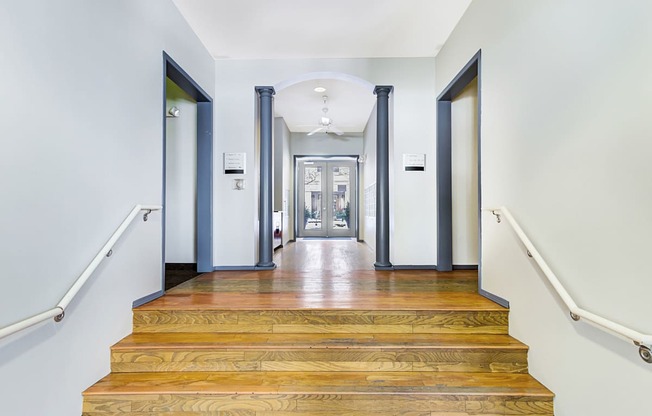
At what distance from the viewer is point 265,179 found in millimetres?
4102

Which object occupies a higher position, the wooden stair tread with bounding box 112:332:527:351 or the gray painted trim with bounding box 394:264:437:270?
the gray painted trim with bounding box 394:264:437:270

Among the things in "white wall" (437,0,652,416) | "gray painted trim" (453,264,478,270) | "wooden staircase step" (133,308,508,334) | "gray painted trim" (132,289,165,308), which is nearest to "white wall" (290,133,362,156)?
"gray painted trim" (453,264,478,270)

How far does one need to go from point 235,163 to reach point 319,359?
2.72 metres

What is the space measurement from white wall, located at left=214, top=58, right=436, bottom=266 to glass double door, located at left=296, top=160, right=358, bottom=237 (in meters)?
4.98

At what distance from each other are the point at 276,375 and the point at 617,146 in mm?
2176

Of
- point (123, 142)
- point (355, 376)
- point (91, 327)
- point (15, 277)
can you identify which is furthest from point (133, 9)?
point (355, 376)

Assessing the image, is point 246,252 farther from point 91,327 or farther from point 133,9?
point 133,9

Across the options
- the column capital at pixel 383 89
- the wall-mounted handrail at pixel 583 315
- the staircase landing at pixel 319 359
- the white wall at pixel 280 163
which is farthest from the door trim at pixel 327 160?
the wall-mounted handrail at pixel 583 315

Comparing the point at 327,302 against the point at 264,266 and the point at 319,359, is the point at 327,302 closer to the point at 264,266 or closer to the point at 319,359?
the point at 319,359

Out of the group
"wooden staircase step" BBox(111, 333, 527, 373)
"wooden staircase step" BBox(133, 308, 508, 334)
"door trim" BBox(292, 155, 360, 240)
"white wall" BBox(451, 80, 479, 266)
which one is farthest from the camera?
"door trim" BBox(292, 155, 360, 240)

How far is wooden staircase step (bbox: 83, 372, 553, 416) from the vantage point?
1724 mm

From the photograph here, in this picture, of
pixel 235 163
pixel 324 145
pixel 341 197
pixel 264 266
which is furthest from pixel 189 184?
pixel 341 197

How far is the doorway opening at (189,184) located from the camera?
3861 mm

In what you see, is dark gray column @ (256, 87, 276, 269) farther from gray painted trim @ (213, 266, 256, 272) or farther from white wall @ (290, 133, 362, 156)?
white wall @ (290, 133, 362, 156)
